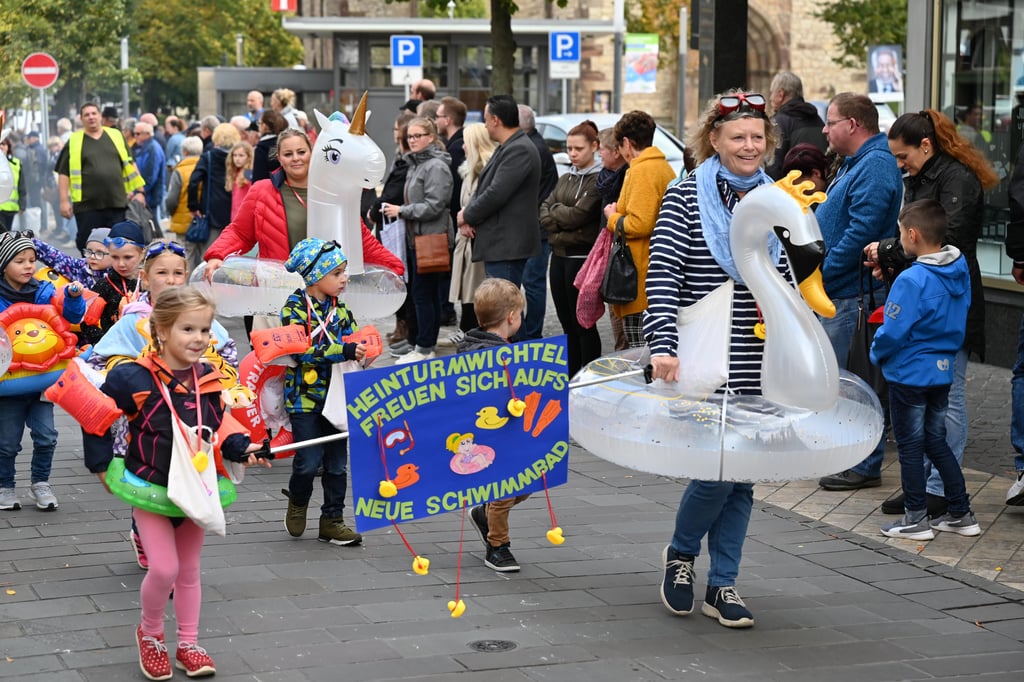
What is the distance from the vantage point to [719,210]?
5.60m

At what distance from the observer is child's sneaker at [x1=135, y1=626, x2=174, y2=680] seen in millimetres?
5188

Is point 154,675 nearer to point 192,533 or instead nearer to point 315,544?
point 192,533

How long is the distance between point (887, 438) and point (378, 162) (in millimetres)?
3590

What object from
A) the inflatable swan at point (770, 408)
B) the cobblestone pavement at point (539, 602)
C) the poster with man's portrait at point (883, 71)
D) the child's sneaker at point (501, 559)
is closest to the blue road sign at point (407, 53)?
the poster with man's portrait at point (883, 71)

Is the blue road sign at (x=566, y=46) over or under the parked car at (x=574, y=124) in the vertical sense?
over

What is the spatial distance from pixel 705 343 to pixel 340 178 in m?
3.43

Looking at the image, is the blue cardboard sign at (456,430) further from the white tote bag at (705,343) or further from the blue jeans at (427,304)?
the blue jeans at (427,304)

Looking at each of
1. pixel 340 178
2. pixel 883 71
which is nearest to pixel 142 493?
pixel 340 178

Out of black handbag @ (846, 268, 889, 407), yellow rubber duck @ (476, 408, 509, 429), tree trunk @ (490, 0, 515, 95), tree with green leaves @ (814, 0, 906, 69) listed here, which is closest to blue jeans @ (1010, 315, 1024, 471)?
black handbag @ (846, 268, 889, 407)

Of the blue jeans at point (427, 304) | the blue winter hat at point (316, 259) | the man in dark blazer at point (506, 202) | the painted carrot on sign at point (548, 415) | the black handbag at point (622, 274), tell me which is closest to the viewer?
the painted carrot on sign at point (548, 415)

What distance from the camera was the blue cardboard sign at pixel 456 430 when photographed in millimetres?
5504

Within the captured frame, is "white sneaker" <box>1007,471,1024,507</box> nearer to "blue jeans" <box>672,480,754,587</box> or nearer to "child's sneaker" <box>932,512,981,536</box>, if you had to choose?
"child's sneaker" <box>932,512,981,536</box>

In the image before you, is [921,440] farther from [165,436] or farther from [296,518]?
[165,436]

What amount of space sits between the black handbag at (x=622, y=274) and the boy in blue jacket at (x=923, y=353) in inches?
84.2
